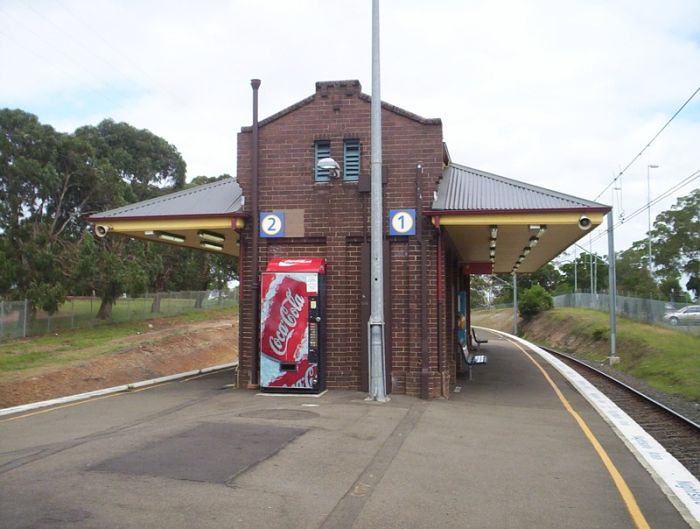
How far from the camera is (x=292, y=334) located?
13125 millimetres

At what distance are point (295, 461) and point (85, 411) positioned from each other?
18.9 feet

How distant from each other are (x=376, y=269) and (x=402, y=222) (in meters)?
1.61

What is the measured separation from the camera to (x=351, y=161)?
14.0 metres

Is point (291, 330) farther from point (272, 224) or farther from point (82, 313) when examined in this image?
point (82, 313)

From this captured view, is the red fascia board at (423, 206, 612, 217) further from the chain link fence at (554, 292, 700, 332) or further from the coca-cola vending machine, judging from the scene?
the chain link fence at (554, 292, 700, 332)

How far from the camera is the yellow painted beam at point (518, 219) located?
1302 centimetres

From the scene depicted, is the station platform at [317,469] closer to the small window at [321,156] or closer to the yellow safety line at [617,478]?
the yellow safety line at [617,478]

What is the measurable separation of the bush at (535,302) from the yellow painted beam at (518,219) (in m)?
52.8

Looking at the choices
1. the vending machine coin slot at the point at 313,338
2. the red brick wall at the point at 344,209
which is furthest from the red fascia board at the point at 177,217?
the vending machine coin slot at the point at 313,338

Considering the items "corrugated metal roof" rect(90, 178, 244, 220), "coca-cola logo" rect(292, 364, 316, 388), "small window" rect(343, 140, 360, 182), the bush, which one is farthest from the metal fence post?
the bush

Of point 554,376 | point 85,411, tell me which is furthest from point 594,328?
point 85,411

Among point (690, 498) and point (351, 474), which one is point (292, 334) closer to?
point (351, 474)

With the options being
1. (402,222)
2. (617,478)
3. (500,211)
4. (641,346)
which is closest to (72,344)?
(402,222)

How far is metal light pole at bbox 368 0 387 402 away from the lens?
12195mm
